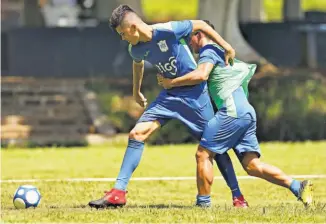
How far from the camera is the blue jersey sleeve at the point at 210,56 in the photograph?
968 centimetres

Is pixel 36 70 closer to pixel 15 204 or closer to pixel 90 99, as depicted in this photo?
pixel 90 99

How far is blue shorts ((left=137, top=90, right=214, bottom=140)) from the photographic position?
32.1 feet

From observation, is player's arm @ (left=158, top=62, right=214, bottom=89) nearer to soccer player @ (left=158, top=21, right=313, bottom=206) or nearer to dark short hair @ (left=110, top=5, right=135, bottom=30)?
soccer player @ (left=158, top=21, right=313, bottom=206)

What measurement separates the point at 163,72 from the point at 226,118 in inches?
28.1

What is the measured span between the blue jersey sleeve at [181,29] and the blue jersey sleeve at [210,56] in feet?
0.76

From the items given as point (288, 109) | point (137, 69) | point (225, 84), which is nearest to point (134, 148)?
point (137, 69)

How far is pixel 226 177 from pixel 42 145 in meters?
9.67

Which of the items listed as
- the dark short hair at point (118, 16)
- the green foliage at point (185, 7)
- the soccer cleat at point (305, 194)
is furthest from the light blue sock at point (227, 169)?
the green foliage at point (185, 7)

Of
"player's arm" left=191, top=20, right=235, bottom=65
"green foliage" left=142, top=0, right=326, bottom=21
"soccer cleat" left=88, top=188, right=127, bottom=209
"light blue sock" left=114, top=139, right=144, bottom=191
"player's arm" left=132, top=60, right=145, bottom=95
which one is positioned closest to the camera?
"soccer cleat" left=88, top=188, right=127, bottom=209

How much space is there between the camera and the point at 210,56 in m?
9.71

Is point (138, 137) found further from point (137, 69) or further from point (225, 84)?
point (225, 84)

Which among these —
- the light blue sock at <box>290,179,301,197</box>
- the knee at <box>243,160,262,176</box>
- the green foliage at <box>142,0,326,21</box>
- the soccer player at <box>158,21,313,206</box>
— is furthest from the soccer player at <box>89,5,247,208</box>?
the green foliage at <box>142,0,326,21</box>

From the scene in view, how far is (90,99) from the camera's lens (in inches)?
843

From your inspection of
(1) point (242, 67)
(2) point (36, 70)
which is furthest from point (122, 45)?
(1) point (242, 67)
